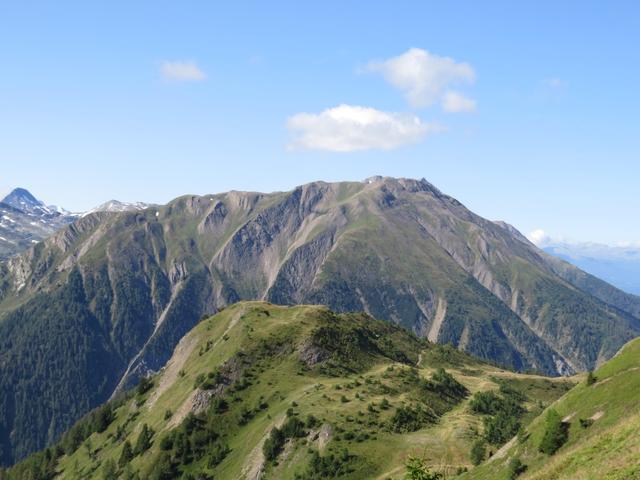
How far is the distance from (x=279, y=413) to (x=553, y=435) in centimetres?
7070

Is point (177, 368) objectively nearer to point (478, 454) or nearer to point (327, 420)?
point (327, 420)

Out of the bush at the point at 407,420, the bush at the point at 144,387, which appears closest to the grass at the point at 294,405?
the bush at the point at 407,420

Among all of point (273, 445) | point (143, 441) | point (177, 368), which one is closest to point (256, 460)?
point (273, 445)

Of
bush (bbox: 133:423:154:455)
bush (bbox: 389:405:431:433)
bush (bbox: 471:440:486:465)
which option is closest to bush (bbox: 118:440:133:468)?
bush (bbox: 133:423:154:455)

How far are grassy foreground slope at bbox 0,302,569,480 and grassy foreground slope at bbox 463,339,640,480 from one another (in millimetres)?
23650

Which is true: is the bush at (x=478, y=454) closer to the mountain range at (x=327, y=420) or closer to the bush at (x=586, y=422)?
the mountain range at (x=327, y=420)

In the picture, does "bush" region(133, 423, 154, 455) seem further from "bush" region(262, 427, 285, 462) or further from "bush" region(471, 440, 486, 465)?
"bush" region(471, 440, 486, 465)

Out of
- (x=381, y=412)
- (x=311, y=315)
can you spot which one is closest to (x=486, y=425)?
(x=381, y=412)

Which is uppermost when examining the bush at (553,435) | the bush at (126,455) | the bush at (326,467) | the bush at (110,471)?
the bush at (553,435)

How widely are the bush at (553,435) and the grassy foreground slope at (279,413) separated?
27822mm

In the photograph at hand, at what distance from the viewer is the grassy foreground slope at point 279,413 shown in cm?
10325

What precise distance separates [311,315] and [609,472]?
141 m

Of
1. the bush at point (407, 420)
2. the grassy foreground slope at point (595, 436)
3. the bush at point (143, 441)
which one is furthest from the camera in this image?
the bush at point (143, 441)

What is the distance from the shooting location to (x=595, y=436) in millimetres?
54031
